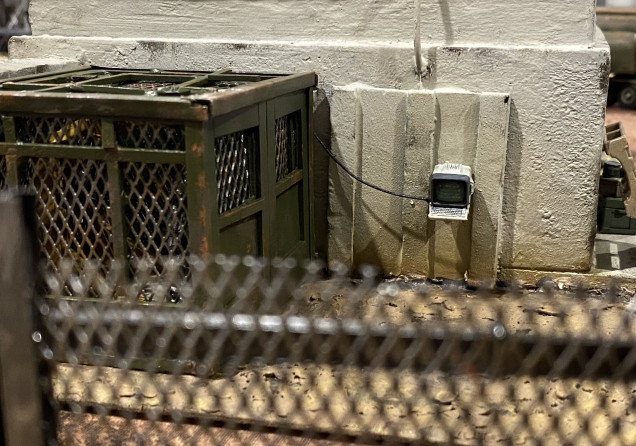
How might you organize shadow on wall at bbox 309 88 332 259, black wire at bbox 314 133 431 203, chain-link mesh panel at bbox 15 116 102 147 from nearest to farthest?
chain-link mesh panel at bbox 15 116 102 147, black wire at bbox 314 133 431 203, shadow on wall at bbox 309 88 332 259

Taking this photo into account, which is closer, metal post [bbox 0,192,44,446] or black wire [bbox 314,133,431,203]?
metal post [bbox 0,192,44,446]

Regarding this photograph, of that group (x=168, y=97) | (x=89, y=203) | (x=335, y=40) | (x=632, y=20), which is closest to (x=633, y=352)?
(x=168, y=97)

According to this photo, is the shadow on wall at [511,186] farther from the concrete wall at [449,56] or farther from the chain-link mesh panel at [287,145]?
the chain-link mesh panel at [287,145]

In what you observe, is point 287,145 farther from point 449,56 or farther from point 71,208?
point 71,208

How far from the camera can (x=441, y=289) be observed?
188 inches

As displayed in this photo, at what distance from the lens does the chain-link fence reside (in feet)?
A: 41.1

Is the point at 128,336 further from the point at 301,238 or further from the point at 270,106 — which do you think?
the point at 301,238

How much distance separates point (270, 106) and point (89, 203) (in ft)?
3.40

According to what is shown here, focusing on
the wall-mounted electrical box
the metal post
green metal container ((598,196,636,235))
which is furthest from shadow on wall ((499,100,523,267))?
the metal post

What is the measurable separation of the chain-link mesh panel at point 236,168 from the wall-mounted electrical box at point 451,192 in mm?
1187

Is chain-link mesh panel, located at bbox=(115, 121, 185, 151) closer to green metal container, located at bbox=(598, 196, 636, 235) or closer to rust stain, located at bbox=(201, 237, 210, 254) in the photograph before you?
rust stain, located at bbox=(201, 237, 210, 254)

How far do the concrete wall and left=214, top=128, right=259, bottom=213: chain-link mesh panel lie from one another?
1.06 meters

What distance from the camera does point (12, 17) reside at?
41.9 ft

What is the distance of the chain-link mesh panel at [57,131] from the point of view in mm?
3559
